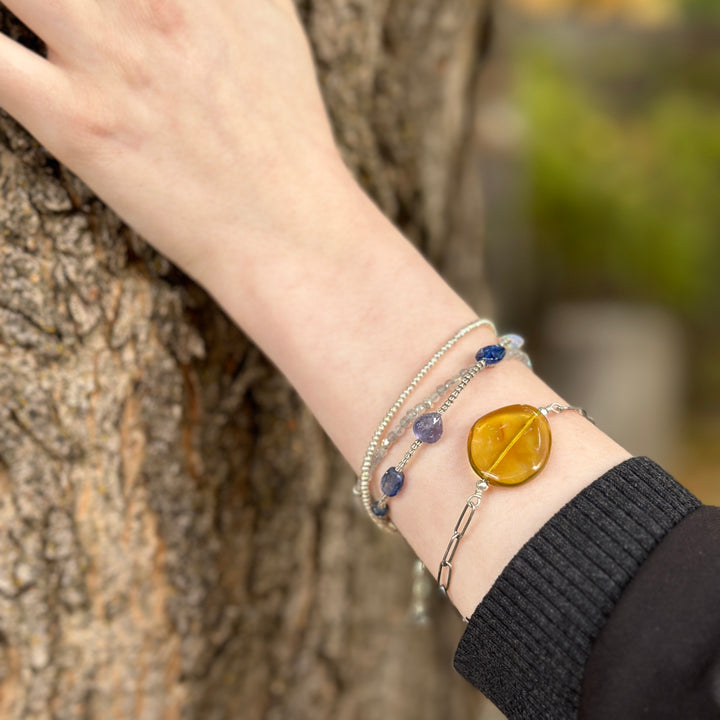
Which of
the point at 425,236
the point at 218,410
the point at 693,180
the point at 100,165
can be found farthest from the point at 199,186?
the point at 693,180

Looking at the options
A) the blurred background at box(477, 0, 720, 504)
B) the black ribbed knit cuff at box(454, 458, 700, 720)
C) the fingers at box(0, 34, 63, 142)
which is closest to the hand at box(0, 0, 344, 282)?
the fingers at box(0, 34, 63, 142)

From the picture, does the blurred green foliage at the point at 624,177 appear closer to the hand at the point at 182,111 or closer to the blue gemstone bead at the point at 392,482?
the hand at the point at 182,111

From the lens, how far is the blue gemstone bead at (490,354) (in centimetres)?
84

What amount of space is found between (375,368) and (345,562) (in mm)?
625

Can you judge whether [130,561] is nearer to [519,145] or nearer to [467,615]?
[467,615]

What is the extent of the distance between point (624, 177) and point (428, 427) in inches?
139

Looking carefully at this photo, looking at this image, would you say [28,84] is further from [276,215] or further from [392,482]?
[392,482]

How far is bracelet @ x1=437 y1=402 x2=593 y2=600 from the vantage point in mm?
755

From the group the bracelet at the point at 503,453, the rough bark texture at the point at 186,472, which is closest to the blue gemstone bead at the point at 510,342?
the bracelet at the point at 503,453

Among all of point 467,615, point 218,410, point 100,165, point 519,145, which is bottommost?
point 519,145

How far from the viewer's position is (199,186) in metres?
0.83

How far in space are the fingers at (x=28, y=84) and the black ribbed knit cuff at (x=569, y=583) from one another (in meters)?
0.69

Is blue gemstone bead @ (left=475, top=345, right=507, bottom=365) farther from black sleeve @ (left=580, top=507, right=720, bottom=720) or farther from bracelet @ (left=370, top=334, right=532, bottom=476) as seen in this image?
black sleeve @ (left=580, top=507, right=720, bottom=720)

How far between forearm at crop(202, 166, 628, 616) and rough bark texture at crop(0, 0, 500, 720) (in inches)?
6.9
